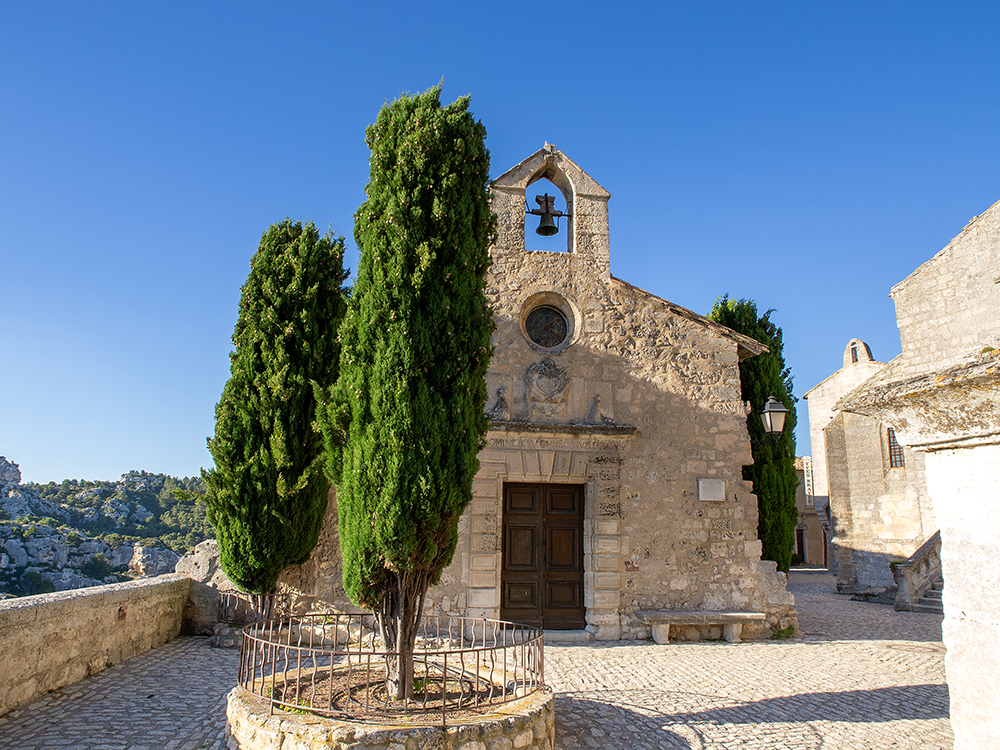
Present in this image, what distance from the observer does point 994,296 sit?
12.8 metres

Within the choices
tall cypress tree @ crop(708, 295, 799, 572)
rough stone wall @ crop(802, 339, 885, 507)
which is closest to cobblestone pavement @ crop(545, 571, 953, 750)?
tall cypress tree @ crop(708, 295, 799, 572)

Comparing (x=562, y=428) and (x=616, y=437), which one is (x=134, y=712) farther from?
(x=616, y=437)

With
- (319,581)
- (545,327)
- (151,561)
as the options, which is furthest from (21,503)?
(545,327)

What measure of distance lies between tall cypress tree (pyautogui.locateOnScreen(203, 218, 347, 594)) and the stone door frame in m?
2.15

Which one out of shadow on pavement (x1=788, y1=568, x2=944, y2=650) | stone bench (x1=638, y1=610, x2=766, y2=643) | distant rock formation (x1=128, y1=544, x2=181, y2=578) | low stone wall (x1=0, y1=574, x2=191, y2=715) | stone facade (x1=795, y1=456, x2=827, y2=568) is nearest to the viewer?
low stone wall (x1=0, y1=574, x2=191, y2=715)

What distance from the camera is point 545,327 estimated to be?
958 centimetres

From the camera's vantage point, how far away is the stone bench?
8.41 meters

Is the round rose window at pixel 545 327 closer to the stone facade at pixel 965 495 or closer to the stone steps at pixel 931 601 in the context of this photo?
the stone facade at pixel 965 495

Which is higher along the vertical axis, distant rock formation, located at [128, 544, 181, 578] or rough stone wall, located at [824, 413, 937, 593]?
rough stone wall, located at [824, 413, 937, 593]

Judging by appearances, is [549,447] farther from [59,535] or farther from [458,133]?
[59,535]

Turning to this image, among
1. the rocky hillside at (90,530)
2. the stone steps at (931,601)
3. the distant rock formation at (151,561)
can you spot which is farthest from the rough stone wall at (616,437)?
the distant rock formation at (151,561)

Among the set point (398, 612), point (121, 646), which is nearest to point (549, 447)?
point (398, 612)

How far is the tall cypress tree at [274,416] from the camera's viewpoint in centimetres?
784

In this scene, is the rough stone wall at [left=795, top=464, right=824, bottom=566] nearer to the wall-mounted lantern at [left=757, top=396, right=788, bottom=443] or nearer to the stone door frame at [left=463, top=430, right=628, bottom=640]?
the wall-mounted lantern at [left=757, top=396, right=788, bottom=443]
